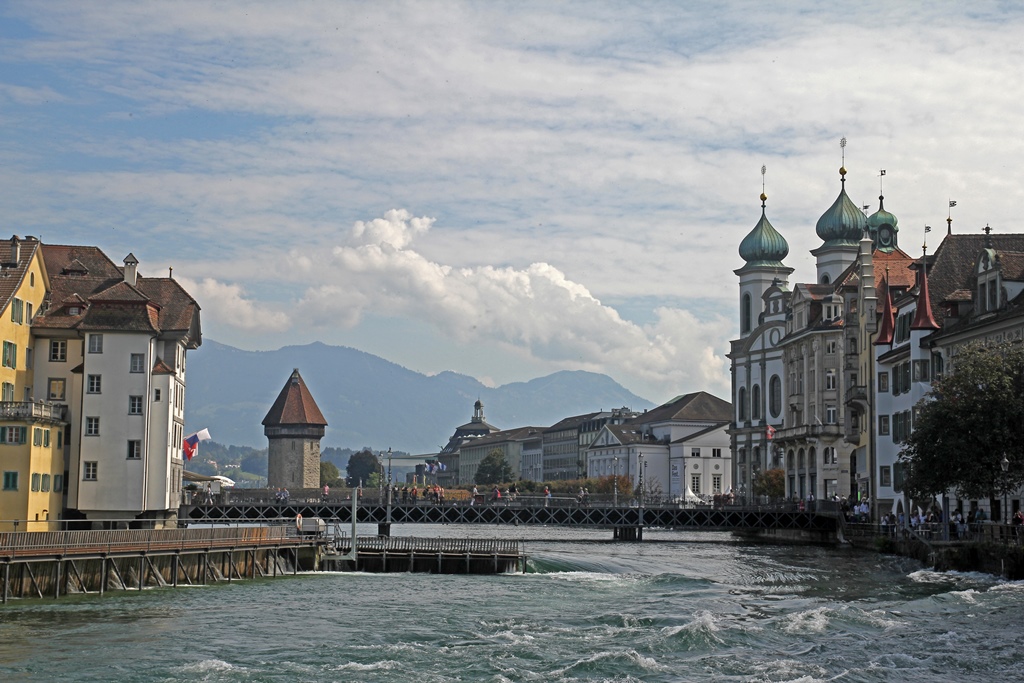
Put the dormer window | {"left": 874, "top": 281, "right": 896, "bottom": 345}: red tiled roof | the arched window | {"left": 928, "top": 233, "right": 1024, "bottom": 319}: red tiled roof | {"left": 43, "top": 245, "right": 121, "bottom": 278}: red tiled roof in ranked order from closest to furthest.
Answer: the dormer window
{"left": 928, "top": 233, "right": 1024, "bottom": 319}: red tiled roof
{"left": 43, "top": 245, "right": 121, "bottom": 278}: red tiled roof
{"left": 874, "top": 281, "right": 896, "bottom": 345}: red tiled roof
the arched window

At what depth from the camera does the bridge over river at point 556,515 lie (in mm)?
95062

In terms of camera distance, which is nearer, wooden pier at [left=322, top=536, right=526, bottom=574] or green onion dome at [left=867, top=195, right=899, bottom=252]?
wooden pier at [left=322, top=536, right=526, bottom=574]

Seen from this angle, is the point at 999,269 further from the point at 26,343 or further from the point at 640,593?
the point at 26,343

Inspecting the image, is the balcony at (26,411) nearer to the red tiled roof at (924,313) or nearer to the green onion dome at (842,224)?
the red tiled roof at (924,313)

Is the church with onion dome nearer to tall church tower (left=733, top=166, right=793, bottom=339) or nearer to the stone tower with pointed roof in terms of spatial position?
tall church tower (left=733, top=166, right=793, bottom=339)

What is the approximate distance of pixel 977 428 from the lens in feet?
193

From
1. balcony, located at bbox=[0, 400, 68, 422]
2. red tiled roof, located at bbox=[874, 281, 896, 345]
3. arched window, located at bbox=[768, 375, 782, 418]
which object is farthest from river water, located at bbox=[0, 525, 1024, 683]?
arched window, located at bbox=[768, 375, 782, 418]

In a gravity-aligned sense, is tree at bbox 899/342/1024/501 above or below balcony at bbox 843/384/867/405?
below

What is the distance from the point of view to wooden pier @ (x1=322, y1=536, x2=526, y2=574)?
6606cm

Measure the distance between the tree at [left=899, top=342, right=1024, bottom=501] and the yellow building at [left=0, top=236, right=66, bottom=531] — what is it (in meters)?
39.9

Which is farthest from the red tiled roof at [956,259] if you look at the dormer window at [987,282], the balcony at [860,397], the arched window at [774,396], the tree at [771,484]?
the arched window at [774,396]

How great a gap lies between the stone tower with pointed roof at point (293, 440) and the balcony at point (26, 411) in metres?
96.9

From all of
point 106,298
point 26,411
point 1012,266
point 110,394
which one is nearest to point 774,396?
point 1012,266

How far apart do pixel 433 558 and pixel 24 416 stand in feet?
66.7
